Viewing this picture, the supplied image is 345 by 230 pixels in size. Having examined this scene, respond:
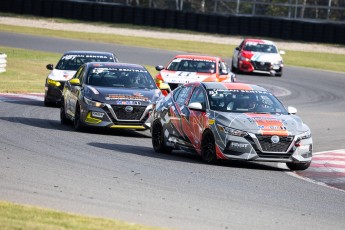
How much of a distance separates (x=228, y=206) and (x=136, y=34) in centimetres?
4988

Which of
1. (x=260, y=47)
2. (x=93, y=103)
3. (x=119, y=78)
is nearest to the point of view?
(x=93, y=103)

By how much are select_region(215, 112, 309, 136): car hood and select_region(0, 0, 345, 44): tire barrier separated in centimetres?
3853

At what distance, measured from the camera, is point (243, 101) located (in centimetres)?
1612

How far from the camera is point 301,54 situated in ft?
180

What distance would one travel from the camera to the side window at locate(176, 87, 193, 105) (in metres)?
16.7

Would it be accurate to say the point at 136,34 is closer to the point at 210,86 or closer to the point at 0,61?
the point at 0,61

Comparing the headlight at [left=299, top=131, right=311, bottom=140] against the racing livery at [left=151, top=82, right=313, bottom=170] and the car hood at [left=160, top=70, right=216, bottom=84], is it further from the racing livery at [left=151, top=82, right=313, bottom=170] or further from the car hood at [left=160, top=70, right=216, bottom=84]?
the car hood at [left=160, top=70, right=216, bottom=84]

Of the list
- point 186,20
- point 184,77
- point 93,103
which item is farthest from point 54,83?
point 186,20

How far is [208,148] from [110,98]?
4.27m

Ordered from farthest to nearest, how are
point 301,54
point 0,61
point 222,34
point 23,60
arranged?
point 222,34, point 301,54, point 23,60, point 0,61

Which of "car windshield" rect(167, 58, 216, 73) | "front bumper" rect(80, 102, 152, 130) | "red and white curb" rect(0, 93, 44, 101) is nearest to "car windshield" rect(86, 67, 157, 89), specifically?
"front bumper" rect(80, 102, 152, 130)

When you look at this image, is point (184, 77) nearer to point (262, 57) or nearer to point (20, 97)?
point (20, 97)

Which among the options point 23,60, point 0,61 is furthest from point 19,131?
point 23,60

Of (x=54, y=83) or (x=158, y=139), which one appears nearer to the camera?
(x=158, y=139)
